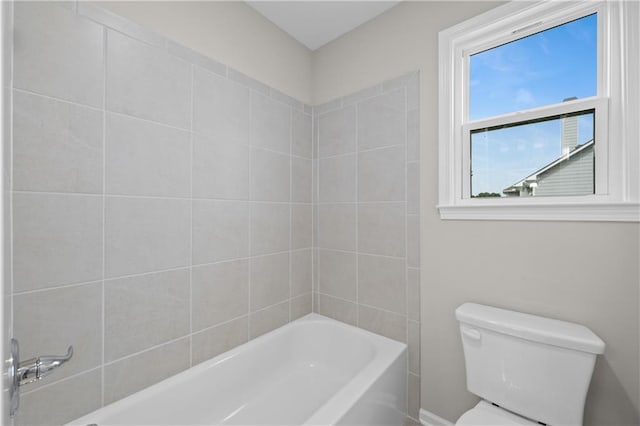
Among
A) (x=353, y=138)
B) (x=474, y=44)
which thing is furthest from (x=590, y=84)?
(x=353, y=138)

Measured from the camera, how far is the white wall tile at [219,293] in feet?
5.07

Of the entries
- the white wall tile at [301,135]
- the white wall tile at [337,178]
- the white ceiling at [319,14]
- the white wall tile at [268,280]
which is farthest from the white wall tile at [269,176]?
the white ceiling at [319,14]

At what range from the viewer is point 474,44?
1.55 meters

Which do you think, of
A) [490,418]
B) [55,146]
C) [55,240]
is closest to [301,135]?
[55,146]

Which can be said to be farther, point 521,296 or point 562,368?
point 521,296

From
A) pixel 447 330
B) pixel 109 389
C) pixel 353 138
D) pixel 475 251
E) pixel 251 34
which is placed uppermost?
pixel 251 34

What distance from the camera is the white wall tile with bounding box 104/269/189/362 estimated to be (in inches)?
49.2

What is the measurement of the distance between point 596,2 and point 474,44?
0.48 meters

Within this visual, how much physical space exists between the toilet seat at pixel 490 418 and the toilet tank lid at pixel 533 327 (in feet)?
1.12

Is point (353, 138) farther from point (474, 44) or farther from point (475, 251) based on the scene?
point (475, 251)

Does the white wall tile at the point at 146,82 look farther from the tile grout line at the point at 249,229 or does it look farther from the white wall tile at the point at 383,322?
the white wall tile at the point at 383,322

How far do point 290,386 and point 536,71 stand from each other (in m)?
2.23

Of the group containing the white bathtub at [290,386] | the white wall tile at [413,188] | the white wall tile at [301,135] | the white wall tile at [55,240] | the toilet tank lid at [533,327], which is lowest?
the white bathtub at [290,386]

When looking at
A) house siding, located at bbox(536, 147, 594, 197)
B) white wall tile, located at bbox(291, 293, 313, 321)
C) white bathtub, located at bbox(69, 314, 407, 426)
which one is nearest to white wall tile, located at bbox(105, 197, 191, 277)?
white bathtub, located at bbox(69, 314, 407, 426)
